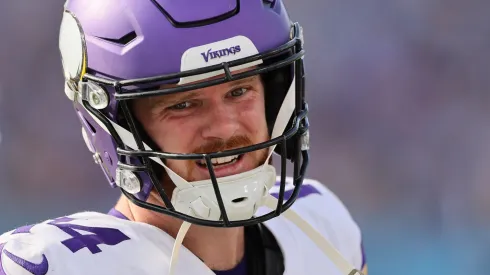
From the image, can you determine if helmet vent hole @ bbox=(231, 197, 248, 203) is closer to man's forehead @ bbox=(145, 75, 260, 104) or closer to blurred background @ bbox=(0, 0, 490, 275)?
man's forehead @ bbox=(145, 75, 260, 104)

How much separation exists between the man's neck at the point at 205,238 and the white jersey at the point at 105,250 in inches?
1.1

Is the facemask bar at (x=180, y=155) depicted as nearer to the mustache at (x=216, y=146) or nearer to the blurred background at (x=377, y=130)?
the mustache at (x=216, y=146)

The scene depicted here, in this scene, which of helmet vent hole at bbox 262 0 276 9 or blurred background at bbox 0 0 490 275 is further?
blurred background at bbox 0 0 490 275

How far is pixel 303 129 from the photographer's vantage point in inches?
54.8

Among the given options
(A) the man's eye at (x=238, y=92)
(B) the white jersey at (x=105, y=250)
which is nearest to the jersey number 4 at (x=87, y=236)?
(B) the white jersey at (x=105, y=250)

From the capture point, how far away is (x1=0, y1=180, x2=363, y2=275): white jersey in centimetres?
120

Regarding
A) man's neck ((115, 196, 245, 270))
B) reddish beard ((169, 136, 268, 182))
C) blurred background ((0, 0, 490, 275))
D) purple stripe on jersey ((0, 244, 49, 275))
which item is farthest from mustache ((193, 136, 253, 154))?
blurred background ((0, 0, 490, 275))

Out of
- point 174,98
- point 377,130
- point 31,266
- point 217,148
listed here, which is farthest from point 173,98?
point 377,130

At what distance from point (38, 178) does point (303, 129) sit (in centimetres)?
160

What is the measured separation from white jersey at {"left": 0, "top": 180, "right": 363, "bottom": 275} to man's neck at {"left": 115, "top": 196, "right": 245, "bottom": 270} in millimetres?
27

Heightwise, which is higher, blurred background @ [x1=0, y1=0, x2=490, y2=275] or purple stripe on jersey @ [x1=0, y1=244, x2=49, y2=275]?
purple stripe on jersey @ [x1=0, y1=244, x2=49, y2=275]

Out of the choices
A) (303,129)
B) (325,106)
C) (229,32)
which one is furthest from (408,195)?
(229,32)

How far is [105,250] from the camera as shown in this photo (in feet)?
4.13

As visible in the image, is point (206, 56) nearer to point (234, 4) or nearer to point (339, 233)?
Result: point (234, 4)
